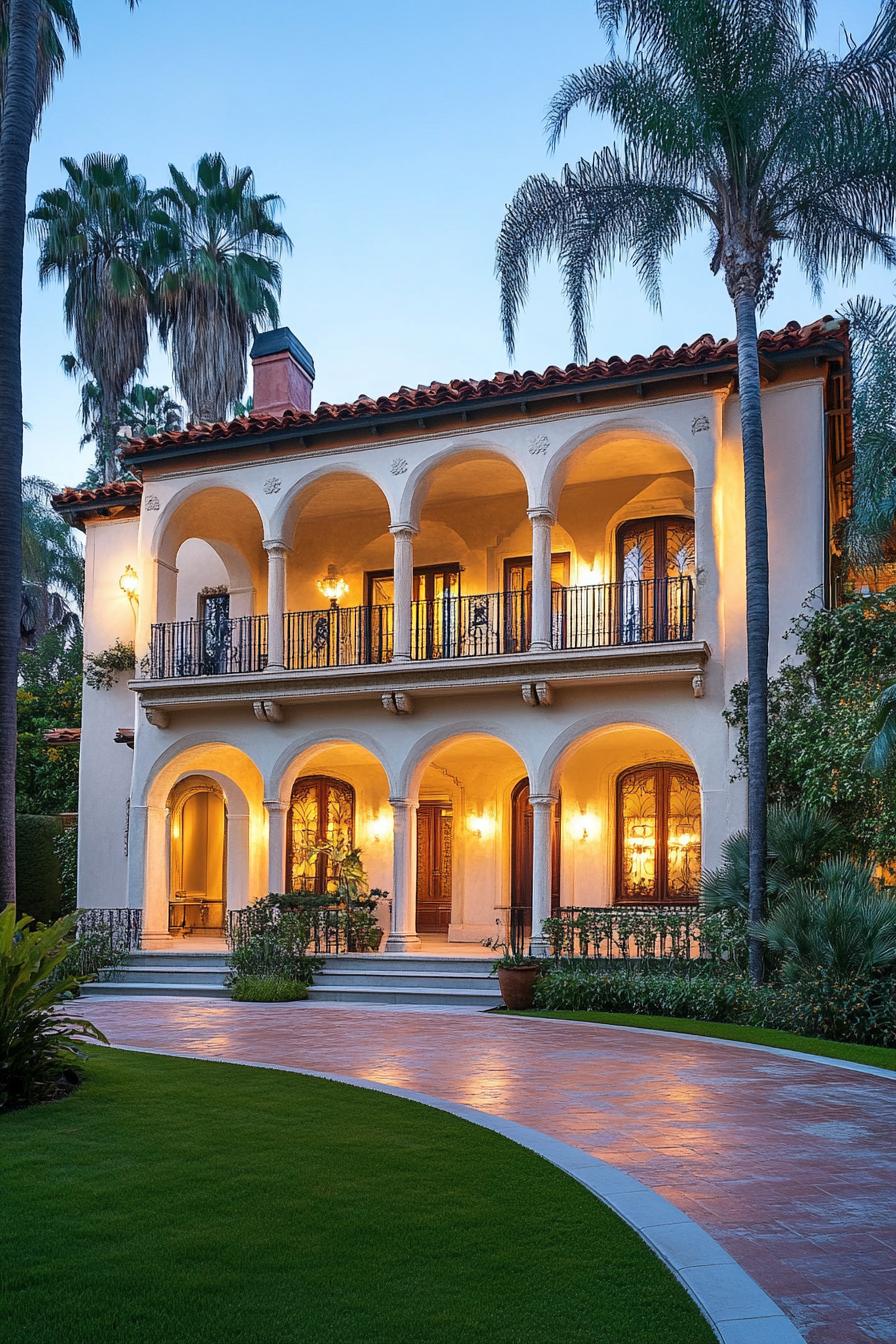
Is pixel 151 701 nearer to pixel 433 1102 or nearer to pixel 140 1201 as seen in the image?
pixel 433 1102

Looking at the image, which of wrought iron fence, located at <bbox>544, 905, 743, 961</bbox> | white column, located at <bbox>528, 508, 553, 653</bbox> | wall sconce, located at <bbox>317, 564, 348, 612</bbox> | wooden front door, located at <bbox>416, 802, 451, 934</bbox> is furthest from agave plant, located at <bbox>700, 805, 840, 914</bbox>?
wall sconce, located at <bbox>317, 564, 348, 612</bbox>

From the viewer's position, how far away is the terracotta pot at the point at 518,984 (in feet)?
49.0

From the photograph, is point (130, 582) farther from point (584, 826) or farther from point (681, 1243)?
point (681, 1243)

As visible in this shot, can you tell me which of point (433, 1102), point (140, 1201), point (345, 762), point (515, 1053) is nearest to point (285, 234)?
point (345, 762)

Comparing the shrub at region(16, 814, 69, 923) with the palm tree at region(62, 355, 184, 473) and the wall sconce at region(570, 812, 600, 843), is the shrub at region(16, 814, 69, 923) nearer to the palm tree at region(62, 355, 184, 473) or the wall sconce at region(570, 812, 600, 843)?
the wall sconce at region(570, 812, 600, 843)

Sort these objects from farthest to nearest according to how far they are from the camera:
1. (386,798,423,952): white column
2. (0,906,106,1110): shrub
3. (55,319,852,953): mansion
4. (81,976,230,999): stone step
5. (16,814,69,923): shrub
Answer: (16,814,69,923): shrub, (386,798,423,952): white column, (81,976,230,999): stone step, (55,319,852,953): mansion, (0,906,106,1110): shrub

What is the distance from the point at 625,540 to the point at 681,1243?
581 inches

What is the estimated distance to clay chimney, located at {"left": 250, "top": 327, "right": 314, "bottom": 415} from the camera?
72.9 feet

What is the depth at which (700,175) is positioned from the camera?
1594 cm

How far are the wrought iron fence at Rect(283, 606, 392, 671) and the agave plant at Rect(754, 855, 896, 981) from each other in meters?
8.76

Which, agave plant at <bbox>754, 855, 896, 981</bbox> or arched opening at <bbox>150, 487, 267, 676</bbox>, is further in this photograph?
arched opening at <bbox>150, 487, 267, 676</bbox>

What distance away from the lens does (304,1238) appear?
5.42 m

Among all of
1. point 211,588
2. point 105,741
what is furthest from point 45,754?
point 211,588

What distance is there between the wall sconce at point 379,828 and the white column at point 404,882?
8.55ft
